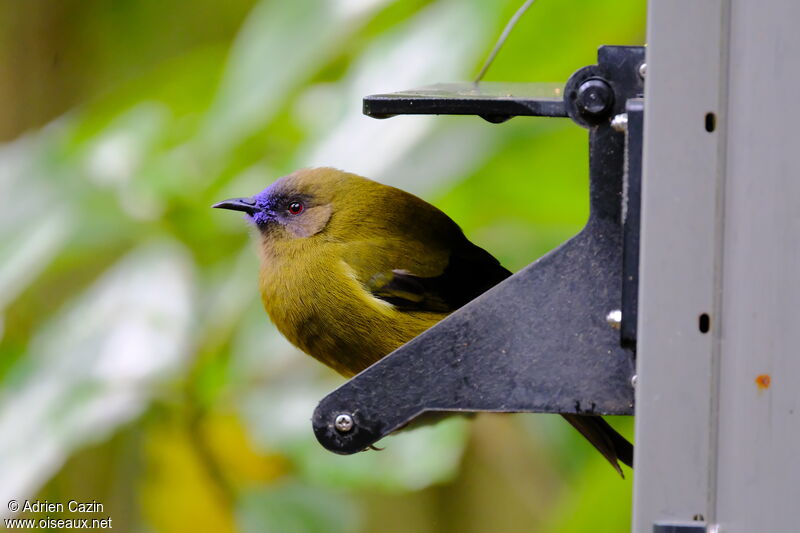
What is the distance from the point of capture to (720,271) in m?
1.32

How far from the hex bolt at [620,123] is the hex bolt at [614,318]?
0.85 ft

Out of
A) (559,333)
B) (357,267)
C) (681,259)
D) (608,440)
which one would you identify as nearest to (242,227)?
(357,267)

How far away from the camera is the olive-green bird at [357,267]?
2.42 m

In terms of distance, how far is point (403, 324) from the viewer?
2.43m

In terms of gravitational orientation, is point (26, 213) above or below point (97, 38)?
below

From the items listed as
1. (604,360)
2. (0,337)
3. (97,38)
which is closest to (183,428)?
(0,337)

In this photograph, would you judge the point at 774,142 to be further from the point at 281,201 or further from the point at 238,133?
the point at 238,133

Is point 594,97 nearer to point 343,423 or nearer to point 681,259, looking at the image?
point 681,259

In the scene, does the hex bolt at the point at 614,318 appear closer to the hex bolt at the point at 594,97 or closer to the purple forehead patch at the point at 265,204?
the hex bolt at the point at 594,97

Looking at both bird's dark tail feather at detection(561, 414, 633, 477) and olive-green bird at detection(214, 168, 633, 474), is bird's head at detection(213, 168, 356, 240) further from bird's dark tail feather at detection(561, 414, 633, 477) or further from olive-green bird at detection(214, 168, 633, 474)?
bird's dark tail feather at detection(561, 414, 633, 477)

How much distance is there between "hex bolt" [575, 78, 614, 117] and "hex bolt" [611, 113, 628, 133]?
→ 0.02m

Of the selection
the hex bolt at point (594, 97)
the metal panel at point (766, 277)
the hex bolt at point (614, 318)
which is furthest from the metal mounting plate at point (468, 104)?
the metal panel at point (766, 277)

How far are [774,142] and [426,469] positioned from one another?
1959 mm

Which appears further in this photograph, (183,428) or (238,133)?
(183,428)
